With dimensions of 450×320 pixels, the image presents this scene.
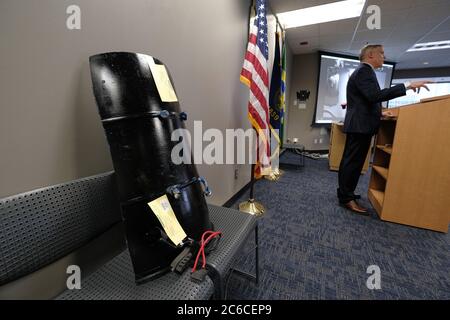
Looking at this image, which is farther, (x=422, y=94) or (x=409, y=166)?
(x=422, y=94)

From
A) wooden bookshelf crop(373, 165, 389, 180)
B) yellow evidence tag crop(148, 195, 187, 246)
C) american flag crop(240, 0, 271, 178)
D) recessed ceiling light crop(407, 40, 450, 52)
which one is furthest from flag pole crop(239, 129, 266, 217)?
recessed ceiling light crop(407, 40, 450, 52)

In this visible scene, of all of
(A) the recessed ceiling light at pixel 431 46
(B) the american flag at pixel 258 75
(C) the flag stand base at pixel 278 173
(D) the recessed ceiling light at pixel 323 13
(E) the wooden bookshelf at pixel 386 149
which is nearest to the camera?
(B) the american flag at pixel 258 75

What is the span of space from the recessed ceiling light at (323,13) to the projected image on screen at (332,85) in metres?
1.61

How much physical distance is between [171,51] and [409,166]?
2012 mm

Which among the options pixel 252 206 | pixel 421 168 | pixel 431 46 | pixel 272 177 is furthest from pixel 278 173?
pixel 431 46

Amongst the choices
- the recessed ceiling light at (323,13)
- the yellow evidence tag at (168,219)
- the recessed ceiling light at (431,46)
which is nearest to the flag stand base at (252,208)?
the yellow evidence tag at (168,219)

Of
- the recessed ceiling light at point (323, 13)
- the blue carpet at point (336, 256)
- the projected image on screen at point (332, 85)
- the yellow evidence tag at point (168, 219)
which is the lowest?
the blue carpet at point (336, 256)

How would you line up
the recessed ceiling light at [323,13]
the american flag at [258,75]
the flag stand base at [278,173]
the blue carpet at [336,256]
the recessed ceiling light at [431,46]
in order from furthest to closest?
1. the recessed ceiling light at [431,46]
2. the flag stand base at [278,173]
3. the recessed ceiling light at [323,13]
4. the american flag at [258,75]
5. the blue carpet at [336,256]

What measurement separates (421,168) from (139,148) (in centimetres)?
211

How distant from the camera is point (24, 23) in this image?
0.57 meters

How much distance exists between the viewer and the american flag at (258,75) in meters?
1.71

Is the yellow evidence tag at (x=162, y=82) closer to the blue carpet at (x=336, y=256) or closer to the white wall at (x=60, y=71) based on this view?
the white wall at (x=60, y=71)

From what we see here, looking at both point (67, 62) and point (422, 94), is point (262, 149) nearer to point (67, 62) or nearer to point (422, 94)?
point (67, 62)
